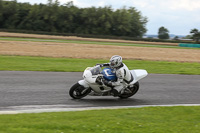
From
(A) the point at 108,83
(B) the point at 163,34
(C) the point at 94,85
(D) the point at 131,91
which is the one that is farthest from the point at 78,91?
(B) the point at 163,34

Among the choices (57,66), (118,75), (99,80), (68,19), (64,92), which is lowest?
(64,92)

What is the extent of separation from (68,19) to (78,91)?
69.5 m

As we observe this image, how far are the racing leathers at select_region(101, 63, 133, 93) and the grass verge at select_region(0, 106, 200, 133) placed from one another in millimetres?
1469

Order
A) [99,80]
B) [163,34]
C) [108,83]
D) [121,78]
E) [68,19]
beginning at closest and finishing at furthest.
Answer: [99,80]
[108,83]
[121,78]
[68,19]
[163,34]

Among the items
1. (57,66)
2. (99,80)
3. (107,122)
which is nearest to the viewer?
(107,122)

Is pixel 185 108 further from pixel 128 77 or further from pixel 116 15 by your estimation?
pixel 116 15

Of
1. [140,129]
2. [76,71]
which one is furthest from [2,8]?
[140,129]

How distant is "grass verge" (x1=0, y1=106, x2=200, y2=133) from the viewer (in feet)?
19.3

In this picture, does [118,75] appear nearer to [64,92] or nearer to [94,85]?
[94,85]

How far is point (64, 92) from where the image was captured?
1044 centimetres

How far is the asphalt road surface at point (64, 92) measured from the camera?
8.94m

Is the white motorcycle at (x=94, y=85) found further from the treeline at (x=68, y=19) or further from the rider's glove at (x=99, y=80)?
the treeline at (x=68, y=19)

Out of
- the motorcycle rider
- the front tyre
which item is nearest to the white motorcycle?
the front tyre

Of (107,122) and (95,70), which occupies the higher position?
(95,70)
